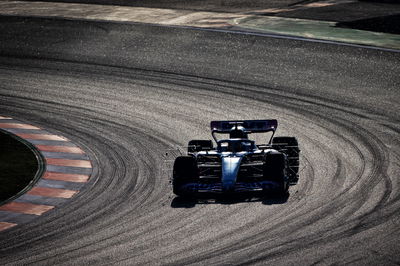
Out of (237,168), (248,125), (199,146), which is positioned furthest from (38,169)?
(237,168)

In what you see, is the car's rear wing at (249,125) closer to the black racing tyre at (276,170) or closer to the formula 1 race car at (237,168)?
the formula 1 race car at (237,168)

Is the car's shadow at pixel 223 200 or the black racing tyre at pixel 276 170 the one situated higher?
the black racing tyre at pixel 276 170

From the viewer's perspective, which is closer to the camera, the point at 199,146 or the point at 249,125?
the point at 199,146

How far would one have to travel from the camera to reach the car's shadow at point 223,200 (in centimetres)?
1478

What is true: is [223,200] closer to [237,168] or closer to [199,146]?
[237,168]

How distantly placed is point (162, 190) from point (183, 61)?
11142 millimetres

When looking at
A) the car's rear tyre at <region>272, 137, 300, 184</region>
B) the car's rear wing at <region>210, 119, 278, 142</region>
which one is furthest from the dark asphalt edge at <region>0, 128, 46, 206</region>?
the car's rear tyre at <region>272, 137, 300, 184</region>

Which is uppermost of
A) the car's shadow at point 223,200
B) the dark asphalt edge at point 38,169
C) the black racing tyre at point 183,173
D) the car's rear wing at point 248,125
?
the car's rear wing at point 248,125

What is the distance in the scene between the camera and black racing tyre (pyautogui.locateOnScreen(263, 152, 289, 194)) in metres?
14.9

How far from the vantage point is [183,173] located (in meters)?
15.1

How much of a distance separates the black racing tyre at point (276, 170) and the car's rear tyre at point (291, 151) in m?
0.83

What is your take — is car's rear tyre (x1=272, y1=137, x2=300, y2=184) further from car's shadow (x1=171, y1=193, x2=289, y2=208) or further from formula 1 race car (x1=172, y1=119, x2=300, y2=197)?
car's shadow (x1=171, y1=193, x2=289, y2=208)

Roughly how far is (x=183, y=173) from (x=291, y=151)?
2323 mm

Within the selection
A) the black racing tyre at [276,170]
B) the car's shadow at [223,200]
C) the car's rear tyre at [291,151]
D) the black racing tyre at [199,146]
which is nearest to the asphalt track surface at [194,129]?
the car's shadow at [223,200]
